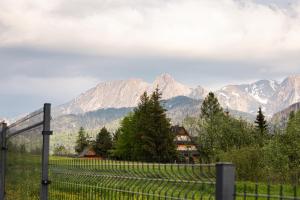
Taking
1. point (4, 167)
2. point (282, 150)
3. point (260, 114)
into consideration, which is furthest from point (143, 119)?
point (4, 167)

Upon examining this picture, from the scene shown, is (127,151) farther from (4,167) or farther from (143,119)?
(4,167)

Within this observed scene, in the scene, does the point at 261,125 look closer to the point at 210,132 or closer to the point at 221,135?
the point at 210,132

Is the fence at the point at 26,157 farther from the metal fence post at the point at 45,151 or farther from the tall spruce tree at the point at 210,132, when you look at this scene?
the tall spruce tree at the point at 210,132

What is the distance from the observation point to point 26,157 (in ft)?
37.1

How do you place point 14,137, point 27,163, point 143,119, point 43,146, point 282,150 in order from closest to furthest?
point 43,146
point 27,163
point 14,137
point 282,150
point 143,119

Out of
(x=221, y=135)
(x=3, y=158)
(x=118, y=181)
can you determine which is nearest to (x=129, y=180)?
(x=118, y=181)

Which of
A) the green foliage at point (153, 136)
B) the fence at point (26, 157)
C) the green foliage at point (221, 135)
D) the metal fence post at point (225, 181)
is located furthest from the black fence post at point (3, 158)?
the green foliage at point (221, 135)

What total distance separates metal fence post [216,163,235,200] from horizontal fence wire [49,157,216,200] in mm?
316

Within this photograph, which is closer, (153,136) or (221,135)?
(153,136)

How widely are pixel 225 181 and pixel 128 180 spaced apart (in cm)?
241

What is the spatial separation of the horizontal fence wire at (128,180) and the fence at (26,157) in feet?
1.10

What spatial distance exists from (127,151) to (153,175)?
7997 cm

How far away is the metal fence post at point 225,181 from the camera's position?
4590 millimetres

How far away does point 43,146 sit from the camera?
31.8 feet
